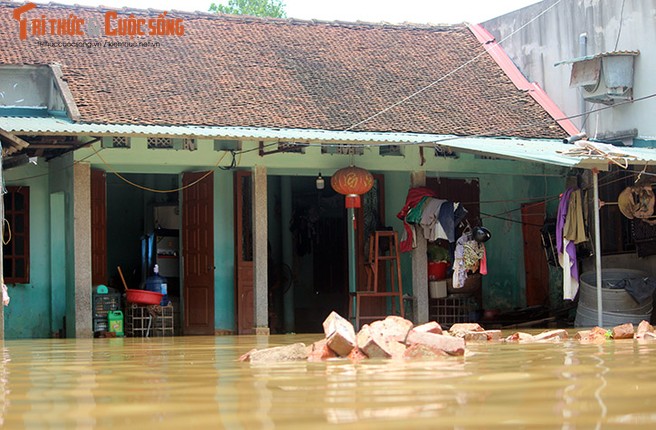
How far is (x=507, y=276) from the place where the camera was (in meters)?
17.2

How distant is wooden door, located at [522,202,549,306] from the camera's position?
1691 centimetres

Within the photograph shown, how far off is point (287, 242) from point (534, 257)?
13.8 ft

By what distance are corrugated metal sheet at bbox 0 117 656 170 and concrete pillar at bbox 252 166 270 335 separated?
959 mm

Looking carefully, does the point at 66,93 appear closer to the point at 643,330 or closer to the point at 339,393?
the point at 643,330

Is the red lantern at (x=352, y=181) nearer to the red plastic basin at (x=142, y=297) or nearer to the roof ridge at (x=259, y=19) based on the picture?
the red plastic basin at (x=142, y=297)

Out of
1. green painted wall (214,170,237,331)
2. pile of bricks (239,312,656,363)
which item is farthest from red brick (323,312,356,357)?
green painted wall (214,170,237,331)

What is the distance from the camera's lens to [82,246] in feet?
45.6

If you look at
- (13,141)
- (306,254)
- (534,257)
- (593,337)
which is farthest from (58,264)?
(593,337)

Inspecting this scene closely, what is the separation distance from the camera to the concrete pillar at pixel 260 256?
14.7 meters

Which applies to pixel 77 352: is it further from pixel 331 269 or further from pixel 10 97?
pixel 331 269

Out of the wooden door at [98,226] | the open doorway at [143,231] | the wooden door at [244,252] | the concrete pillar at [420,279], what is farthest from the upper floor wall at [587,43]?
the wooden door at [98,226]

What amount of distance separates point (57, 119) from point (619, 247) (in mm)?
7906

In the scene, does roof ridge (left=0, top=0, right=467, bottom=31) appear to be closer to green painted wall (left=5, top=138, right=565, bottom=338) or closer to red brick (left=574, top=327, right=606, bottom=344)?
green painted wall (left=5, top=138, right=565, bottom=338)

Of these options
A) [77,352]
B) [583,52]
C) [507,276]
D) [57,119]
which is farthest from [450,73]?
[77,352]
